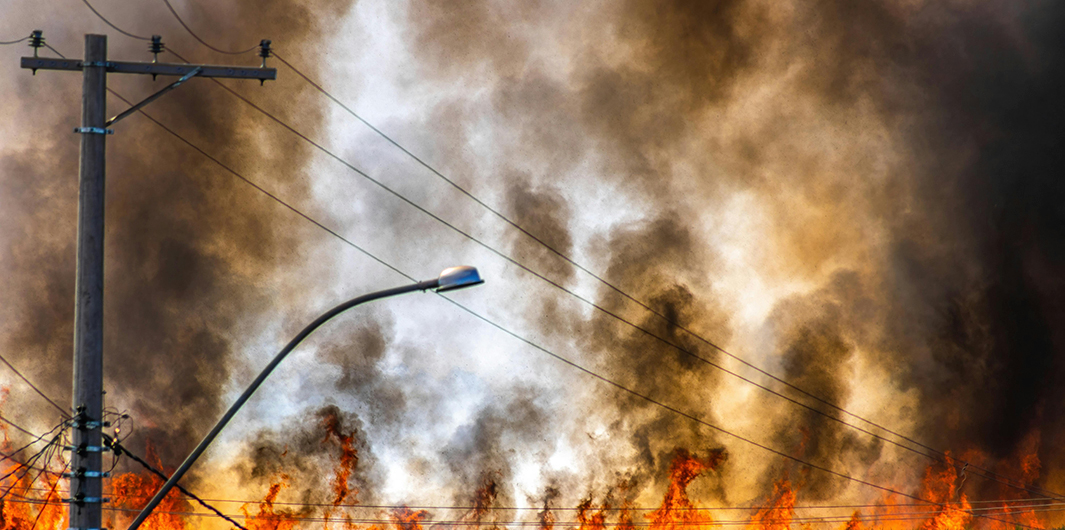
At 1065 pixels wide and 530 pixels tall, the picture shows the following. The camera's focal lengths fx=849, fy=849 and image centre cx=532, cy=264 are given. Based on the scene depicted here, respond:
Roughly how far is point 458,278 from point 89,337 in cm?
454

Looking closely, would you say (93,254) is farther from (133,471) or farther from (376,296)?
(133,471)

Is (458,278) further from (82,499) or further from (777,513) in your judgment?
(777,513)

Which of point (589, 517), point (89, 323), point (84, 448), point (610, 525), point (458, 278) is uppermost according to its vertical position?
point (589, 517)

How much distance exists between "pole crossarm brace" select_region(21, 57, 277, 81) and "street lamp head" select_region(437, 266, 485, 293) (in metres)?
4.06

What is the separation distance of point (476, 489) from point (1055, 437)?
146 ft

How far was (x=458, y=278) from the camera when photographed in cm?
1027

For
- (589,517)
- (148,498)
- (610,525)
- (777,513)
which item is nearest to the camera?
(148,498)

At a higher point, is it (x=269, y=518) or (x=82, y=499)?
(x=269, y=518)

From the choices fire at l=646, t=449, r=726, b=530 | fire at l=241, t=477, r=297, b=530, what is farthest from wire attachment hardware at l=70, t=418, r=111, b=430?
fire at l=646, t=449, r=726, b=530

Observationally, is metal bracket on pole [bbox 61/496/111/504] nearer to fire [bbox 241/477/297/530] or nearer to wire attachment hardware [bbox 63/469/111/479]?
wire attachment hardware [bbox 63/469/111/479]

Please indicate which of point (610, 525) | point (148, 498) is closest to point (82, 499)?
A: point (148, 498)

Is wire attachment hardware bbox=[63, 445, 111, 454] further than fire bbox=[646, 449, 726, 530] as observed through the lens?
No

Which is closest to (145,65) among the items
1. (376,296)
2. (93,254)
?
(93,254)

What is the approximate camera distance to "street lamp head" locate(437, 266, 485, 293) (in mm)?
10219
